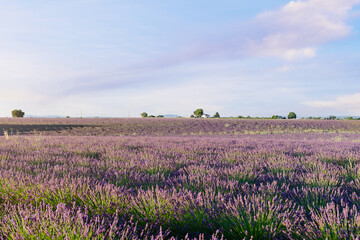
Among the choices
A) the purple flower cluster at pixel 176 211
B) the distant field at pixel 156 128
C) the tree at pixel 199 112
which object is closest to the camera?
the purple flower cluster at pixel 176 211

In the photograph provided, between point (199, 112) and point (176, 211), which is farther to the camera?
point (199, 112)

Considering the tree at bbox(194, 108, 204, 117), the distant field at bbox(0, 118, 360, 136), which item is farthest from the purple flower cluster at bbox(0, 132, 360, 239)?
the tree at bbox(194, 108, 204, 117)

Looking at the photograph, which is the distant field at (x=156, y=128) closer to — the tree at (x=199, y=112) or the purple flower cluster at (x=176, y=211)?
the purple flower cluster at (x=176, y=211)

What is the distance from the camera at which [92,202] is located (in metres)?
2.04

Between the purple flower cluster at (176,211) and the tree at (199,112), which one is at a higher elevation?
the tree at (199,112)

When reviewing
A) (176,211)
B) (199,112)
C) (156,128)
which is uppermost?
(199,112)

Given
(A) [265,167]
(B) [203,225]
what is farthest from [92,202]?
(A) [265,167]

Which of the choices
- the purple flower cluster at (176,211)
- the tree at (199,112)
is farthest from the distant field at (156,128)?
the tree at (199,112)

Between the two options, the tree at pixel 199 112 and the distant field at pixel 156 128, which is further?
the tree at pixel 199 112

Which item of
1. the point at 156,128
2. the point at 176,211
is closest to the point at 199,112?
the point at 156,128

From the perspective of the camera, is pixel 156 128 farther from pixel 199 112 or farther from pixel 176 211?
pixel 199 112

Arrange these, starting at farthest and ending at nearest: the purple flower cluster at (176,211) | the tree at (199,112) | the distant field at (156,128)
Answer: the tree at (199,112) → the distant field at (156,128) → the purple flower cluster at (176,211)

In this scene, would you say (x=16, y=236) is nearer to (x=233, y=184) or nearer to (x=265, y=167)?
(x=233, y=184)

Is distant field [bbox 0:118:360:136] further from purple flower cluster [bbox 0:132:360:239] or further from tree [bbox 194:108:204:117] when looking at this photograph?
tree [bbox 194:108:204:117]
